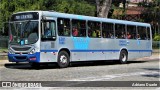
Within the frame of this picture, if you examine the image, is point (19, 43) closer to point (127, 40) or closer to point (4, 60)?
point (4, 60)

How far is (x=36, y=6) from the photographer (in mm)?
39344

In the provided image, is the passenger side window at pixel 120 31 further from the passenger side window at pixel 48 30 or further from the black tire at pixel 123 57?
the passenger side window at pixel 48 30

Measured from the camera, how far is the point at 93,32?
24.8 m

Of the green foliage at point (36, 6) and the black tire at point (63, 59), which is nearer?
the black tire at point (63, 59)

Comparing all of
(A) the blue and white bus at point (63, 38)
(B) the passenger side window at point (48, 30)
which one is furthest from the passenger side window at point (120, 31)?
(B) the passenger side window at point (48, 30)

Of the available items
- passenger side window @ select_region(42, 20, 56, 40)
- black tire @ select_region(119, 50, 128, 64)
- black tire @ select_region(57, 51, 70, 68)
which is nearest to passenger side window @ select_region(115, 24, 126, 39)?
black tire @ select_region(119, 50, 128, 64)

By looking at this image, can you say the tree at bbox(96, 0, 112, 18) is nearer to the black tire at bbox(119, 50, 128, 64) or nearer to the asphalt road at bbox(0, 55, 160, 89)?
the black tire at bbox(119, 50, 128, 64)

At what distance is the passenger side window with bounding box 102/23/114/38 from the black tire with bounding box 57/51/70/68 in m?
4.11

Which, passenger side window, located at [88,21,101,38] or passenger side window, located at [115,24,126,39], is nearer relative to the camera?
passenger side window, located at [88,21,101,38]

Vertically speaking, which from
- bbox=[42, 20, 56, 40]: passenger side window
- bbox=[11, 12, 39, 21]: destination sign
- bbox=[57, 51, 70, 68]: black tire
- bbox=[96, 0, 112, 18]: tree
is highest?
bbox=[96, 0, 112, 18]: tree

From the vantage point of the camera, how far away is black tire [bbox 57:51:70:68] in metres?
22.0

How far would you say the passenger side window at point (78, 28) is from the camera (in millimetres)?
23062

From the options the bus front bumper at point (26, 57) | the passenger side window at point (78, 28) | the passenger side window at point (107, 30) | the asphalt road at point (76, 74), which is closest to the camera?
the asphalt road at point (76, 74)

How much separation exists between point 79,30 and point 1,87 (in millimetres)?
11075
